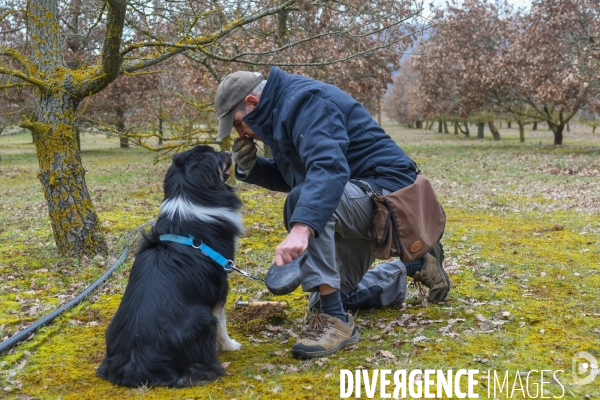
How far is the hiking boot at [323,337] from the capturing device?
3627 millimetres

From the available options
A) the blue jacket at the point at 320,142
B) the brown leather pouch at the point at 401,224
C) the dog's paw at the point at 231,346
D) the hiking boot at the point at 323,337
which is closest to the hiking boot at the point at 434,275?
the brown leather pouch at the point at 401,224

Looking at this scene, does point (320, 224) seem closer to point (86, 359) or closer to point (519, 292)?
point (86, 359)

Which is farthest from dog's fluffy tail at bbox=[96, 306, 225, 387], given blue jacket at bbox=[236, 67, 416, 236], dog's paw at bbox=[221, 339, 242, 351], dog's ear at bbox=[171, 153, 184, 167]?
dog's ear at bbox=[171, 153, 184, 167]

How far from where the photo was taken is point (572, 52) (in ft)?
62.4

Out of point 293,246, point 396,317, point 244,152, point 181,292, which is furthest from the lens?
point 396,317

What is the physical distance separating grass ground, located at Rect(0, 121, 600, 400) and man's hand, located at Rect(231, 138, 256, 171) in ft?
4.11

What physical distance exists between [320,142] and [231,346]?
5.14ft

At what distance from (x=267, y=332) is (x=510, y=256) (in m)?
3.26

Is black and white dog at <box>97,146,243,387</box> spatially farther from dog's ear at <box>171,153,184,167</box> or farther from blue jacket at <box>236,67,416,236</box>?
blue jacket at <box>236,67,416,236</box>

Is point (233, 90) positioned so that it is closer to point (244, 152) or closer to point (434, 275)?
point (244, 152)

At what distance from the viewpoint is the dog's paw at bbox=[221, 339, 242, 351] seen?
3848mm

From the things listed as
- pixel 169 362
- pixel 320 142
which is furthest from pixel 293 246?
pixel 169 362

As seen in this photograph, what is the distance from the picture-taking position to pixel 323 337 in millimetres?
3674

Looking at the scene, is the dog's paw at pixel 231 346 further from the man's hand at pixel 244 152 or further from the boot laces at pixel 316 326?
the man's hand at pixel 244 152
